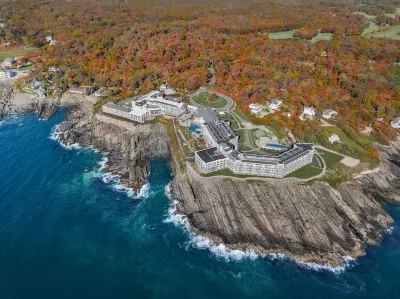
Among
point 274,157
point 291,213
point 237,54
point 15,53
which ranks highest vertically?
point 237,54

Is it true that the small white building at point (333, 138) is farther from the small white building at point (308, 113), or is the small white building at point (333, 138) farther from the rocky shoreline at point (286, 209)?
the rocky shoreline at point (286, 209)

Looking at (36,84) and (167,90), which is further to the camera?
(36,84)

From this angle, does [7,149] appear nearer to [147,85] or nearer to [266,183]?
[147,85]

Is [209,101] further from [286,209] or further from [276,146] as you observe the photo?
[286,209]

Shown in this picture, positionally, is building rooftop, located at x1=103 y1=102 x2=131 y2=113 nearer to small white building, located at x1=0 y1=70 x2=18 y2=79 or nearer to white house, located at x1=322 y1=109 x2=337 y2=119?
white house, located at x1=322 y1=109 x2=337 y2=119

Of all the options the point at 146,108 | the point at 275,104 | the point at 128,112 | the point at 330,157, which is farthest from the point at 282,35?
the point at 330,157

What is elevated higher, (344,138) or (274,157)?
(274,157)

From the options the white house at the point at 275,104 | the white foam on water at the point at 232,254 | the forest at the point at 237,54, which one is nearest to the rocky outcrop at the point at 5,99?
the forest at the point at 237,54
